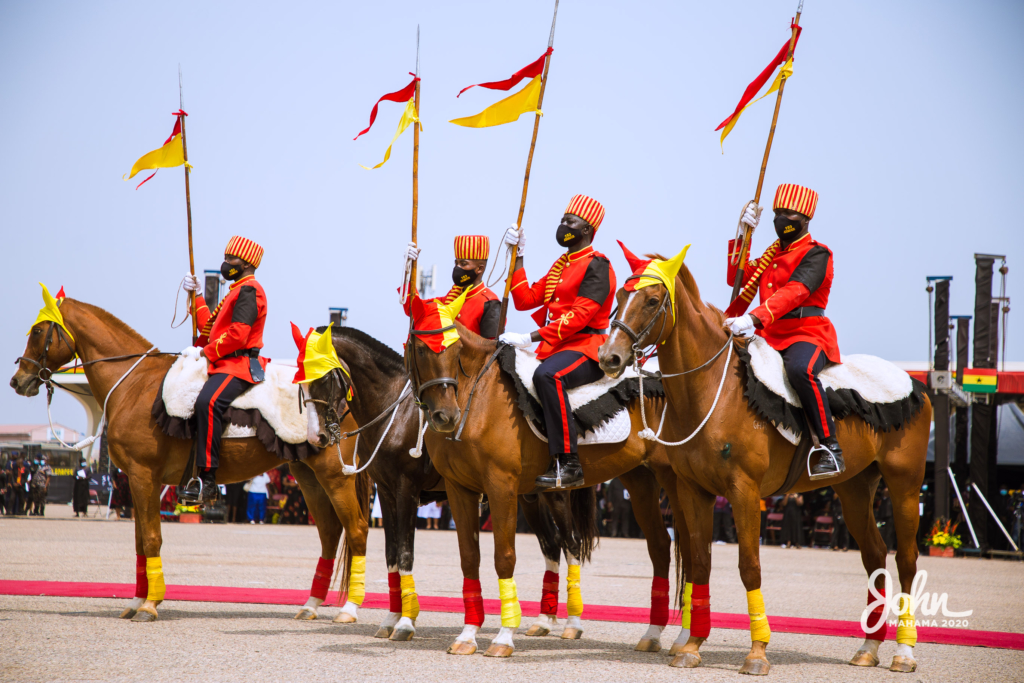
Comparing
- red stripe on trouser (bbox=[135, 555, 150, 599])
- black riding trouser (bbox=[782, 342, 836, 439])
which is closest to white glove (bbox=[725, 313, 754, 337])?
black riding trouser (bbox=[782, 342, 836, 439])

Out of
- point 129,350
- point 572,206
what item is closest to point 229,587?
point 129,350

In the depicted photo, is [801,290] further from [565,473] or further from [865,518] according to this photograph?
[565,473]

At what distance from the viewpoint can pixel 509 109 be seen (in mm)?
8492

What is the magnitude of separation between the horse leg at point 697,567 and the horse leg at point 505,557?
45.7 inches

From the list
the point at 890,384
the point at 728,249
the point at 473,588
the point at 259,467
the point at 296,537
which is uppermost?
the point at 728,249

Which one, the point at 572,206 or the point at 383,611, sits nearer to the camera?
the point at 572,206

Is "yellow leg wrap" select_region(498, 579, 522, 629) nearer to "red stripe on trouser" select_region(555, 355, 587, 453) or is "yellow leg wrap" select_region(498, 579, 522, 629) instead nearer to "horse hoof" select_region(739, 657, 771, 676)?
"red stripe on trouser" select_region(555, 355, 587, 453)

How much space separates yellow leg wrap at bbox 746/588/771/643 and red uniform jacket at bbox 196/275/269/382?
5029 millimetres

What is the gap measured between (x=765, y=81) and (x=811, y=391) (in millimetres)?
2773

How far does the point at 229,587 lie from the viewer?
37.3 feet

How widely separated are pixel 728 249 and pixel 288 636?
183 inches

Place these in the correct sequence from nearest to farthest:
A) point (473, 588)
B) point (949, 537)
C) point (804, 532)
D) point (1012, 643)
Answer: point (473, 588) < point (1012, 643) < point (949, 537) < point (804, 532)

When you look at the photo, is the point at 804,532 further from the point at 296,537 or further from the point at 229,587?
the point at 229,587

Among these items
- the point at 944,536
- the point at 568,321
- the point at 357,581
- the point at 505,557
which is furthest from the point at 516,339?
the point at 944,536
